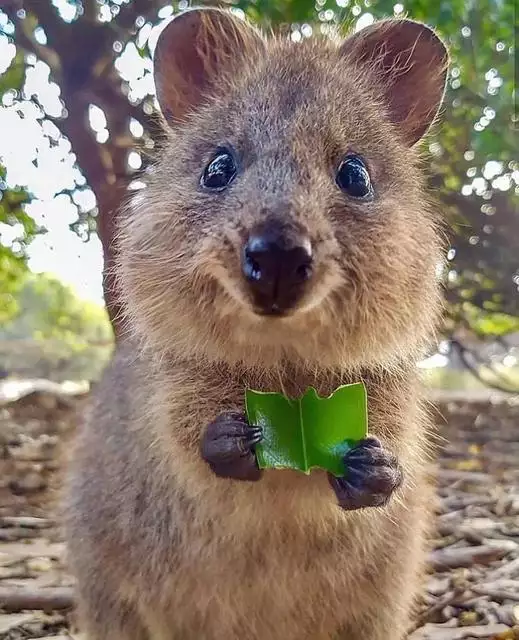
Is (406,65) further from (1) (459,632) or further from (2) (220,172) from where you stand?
(1) (459,632)

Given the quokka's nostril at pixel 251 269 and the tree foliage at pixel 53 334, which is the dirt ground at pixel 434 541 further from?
the quokka's nostril at pixel 251 269

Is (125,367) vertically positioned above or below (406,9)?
below

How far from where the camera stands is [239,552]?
2.03 meters

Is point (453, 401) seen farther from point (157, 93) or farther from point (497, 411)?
point (157, 93)

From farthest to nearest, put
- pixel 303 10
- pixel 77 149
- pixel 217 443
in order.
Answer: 1. pixel 303 10
2. pixel 77 149
3. pixel 217 443

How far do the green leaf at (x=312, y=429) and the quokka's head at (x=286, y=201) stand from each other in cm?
10

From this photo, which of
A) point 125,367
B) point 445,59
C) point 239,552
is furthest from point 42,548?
point 445,59

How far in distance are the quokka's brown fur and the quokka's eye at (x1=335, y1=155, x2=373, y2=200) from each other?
3cm

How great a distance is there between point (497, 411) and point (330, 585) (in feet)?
14.0

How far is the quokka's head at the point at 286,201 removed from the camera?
1.61 m

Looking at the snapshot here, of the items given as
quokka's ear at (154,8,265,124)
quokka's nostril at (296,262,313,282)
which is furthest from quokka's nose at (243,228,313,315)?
quokka's ear at (154,8,265,124)

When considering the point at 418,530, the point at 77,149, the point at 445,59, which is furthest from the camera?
the point at 77,149

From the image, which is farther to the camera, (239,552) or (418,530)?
(418,530)

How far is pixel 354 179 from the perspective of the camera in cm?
188
